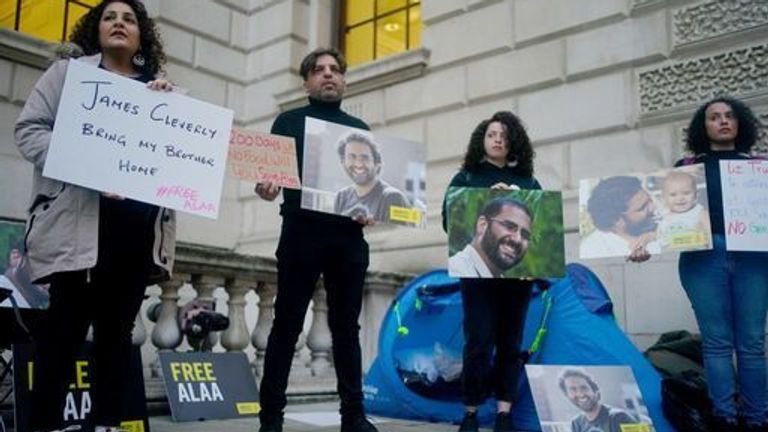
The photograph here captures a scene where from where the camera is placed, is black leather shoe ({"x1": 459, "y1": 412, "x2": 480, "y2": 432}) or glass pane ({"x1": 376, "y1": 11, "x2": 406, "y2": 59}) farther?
glass pane ({"x1": 376, "y1": 11, "x2": 406, "y2": 59})

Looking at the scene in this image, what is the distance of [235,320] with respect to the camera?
504 centimetres

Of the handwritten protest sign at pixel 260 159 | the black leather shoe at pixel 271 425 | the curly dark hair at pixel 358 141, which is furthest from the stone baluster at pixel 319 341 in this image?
the handwritten protest sign at pixel 260 159

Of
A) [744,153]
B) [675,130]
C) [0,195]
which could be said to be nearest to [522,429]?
[744,153]

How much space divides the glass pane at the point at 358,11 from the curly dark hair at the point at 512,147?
5.30 metres

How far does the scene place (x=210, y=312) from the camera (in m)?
4.59

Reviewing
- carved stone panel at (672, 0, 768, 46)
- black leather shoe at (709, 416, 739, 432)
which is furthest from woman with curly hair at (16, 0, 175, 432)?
carved stone panel at (672, 0, 768, 46)

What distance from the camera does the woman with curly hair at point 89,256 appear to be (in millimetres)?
2404

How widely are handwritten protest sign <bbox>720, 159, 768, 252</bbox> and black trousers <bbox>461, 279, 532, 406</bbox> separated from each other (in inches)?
39.6

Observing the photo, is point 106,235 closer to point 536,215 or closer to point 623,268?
point 536,215

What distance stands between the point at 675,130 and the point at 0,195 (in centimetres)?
618

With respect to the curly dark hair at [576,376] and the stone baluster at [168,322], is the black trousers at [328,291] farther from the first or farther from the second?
the stone baluster at [168,322]

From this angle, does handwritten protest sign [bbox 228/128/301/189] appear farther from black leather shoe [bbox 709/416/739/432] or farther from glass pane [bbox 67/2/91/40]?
glass pane [bbox 67/2/91/40]

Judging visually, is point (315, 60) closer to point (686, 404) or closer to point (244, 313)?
point (686, 404)

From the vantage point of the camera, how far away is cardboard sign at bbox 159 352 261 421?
4.06 meters
